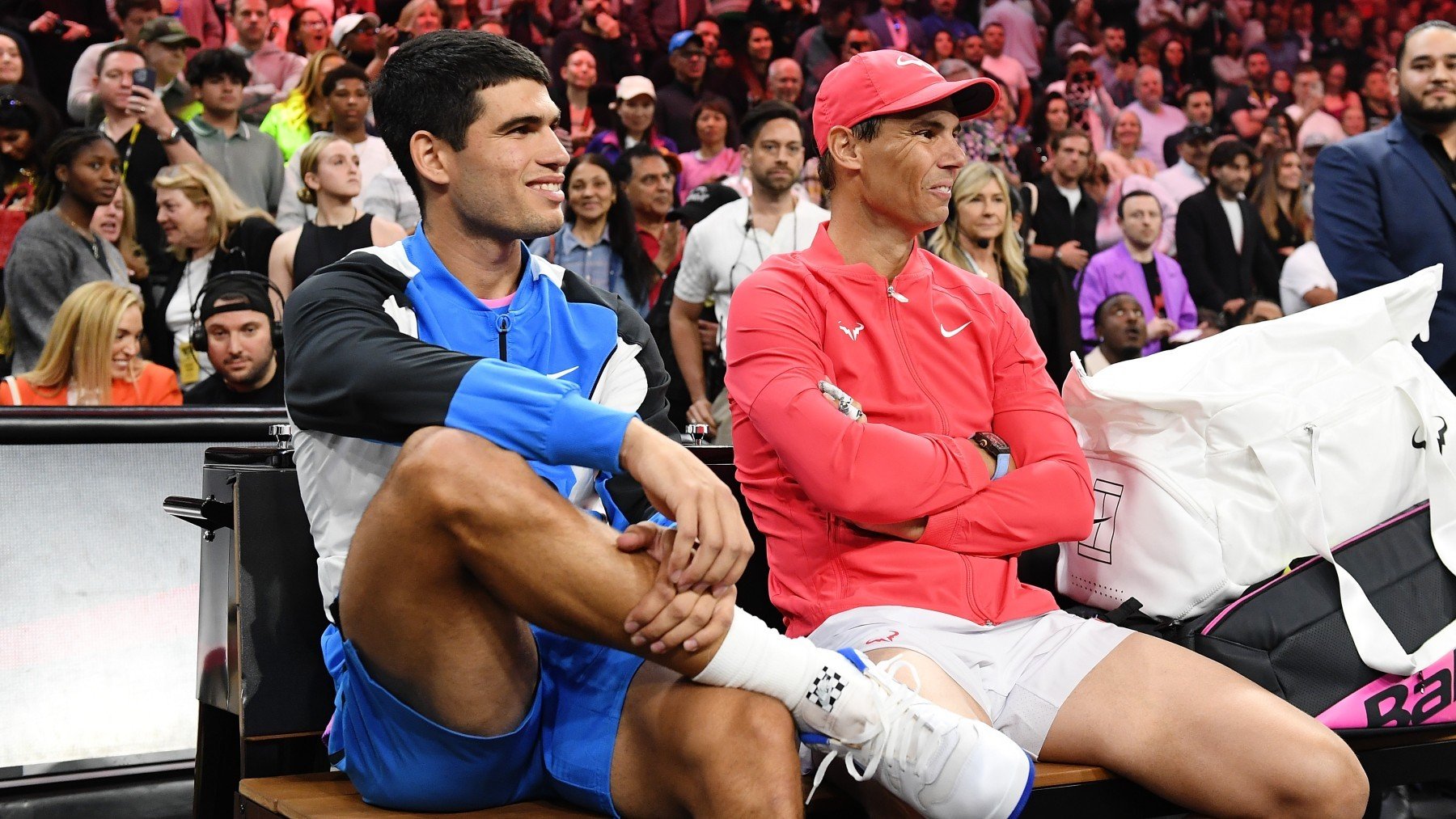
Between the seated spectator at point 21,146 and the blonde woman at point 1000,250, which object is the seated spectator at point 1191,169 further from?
the seated spectator at point 21,146

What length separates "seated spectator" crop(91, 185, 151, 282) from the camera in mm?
4949

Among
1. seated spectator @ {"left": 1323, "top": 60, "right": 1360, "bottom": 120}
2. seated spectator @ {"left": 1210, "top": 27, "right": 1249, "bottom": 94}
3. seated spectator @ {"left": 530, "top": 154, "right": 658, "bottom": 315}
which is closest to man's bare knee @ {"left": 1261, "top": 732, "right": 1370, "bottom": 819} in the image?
seated spectator @ {"left": 530, "top": 154, "right": 658, "bottom": 315}

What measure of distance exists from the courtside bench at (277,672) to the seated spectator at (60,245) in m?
2.55

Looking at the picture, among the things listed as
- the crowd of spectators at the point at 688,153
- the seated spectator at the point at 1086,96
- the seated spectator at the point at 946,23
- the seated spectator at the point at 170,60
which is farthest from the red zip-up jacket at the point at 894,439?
the seated spectator at the point at 946,23

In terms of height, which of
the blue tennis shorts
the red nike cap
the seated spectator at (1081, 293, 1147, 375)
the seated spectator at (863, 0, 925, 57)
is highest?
the seated spectator at (863, 0, 925, 57)

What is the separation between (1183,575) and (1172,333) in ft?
14.4

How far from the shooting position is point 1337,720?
2.16 m

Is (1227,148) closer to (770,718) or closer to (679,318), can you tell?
(679,318)

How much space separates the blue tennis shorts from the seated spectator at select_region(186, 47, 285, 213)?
4.07 meters

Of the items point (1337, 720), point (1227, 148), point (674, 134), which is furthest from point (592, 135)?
point (1337, 720)

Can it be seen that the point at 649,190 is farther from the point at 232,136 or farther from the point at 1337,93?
the point at 1337,93

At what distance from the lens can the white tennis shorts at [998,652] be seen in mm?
2059

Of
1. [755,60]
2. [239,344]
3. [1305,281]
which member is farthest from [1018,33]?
[239,344]

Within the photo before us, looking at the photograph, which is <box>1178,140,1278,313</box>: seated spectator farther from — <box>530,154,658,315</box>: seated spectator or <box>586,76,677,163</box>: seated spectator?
<box>530,154,658,315</box>: seated spectator
